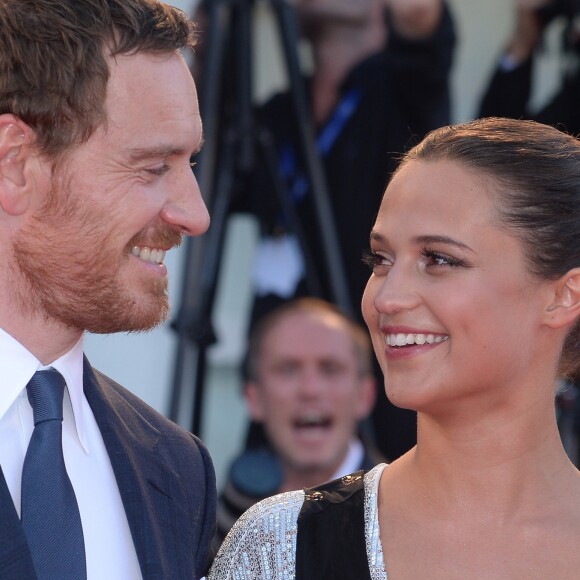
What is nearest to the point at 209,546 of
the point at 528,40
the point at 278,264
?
the point at 278,264

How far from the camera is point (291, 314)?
3.51 meters

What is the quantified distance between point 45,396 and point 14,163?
14.5 inches

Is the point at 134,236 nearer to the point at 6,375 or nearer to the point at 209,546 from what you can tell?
the point at 6,375

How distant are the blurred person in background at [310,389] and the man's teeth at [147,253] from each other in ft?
4.40

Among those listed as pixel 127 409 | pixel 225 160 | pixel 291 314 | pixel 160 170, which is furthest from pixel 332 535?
pixel 291 314

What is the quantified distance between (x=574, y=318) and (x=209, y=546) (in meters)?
0.71

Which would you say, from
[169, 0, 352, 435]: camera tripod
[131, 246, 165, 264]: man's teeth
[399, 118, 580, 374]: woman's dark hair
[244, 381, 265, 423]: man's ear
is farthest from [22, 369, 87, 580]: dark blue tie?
[244, 381, 265, 423]: man's ear

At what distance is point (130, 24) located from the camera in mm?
2000

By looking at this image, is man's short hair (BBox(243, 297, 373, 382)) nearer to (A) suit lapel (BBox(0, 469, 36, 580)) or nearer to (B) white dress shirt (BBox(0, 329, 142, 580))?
(B) white dress shirt (BBox(0, 329, 142, 580))

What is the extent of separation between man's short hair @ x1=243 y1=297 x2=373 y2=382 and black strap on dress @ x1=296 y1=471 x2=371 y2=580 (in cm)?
137

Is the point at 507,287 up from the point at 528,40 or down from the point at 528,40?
down

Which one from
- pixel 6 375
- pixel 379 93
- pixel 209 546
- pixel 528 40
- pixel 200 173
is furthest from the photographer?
pixel 528 40

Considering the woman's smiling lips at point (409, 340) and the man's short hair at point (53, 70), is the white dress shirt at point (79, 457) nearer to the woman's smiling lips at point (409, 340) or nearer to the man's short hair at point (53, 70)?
the man's short hair at point (53, 70)

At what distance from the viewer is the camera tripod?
120 inches
